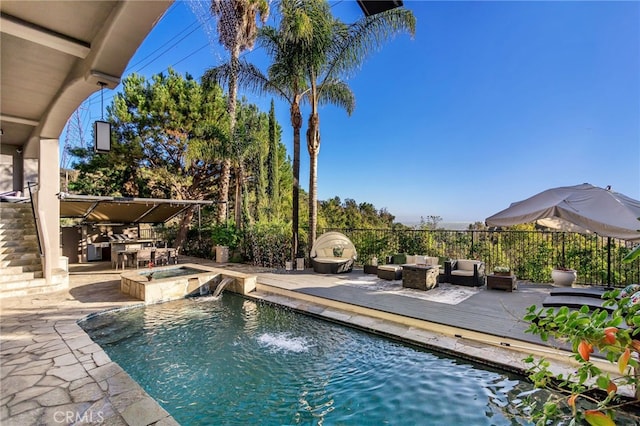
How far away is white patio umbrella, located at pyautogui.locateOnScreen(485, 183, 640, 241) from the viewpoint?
17.9 feet

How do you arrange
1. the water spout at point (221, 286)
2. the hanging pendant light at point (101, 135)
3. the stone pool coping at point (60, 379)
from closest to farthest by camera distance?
1. the stone pool coping at point (60, 379)
2. the hanging pendant light at point (101, 135)
3. the water spout at point (221, 286)

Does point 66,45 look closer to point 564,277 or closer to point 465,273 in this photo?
point 465,273

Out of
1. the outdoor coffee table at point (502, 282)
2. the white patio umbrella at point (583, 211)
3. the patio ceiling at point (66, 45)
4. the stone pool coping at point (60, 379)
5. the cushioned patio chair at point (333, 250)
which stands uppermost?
the patio ceiling at point (66, 45)

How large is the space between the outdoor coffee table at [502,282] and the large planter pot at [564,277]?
3.67 feet

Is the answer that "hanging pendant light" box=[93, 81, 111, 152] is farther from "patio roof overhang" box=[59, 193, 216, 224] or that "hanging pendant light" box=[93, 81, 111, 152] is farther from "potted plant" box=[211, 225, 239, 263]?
"potted plant" box=[211, 225, 239, 263]

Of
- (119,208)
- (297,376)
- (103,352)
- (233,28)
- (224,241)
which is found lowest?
(297,376)

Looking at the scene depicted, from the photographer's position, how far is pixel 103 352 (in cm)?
425

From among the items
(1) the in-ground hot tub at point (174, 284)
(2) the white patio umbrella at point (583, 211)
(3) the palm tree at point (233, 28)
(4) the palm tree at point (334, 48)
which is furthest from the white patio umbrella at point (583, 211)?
(3) the palm tree at point (233, 28)

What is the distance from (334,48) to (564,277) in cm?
939

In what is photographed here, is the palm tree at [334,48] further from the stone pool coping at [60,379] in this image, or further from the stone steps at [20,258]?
the stone steps at [20,258]

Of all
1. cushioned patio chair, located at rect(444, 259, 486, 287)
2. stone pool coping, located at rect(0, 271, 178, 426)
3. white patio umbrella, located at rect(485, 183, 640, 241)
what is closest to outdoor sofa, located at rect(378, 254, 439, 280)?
cushioned patio chair, located at rect(444, 259, 486, 287)

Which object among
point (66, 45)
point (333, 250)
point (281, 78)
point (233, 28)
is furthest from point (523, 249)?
point (233, 28)

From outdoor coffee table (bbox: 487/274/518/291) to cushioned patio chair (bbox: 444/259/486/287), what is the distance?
34 centimetres

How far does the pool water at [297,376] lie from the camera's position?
328 centimetres
